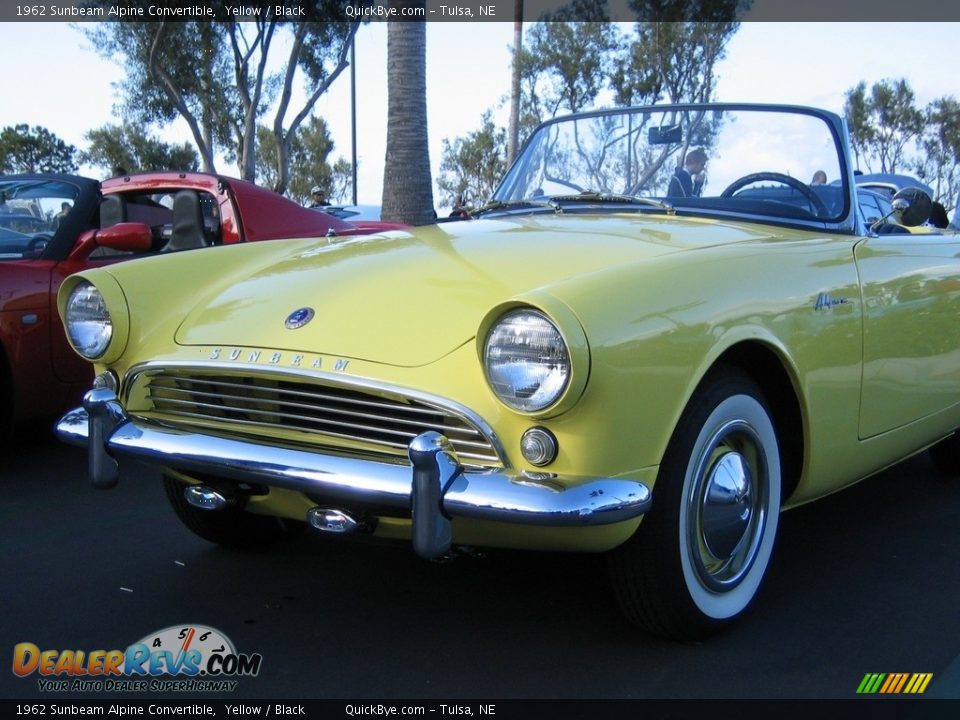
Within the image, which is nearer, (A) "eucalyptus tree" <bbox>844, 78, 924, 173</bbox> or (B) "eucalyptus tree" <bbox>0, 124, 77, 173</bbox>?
(A) "eucalyptus tree" <bbox>844, 78, 924, 173</bbox>

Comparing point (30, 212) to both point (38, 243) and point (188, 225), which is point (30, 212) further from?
point (188, 225)

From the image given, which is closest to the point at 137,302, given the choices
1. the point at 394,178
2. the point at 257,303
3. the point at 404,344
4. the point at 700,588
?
the point at 257,303

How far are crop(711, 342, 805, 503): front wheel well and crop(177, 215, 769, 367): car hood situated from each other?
331 millimetres

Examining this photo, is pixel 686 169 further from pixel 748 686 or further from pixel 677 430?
pixel 748 686

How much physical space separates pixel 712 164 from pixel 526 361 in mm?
1788

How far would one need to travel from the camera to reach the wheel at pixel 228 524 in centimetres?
323

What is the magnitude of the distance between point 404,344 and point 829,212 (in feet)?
5.76

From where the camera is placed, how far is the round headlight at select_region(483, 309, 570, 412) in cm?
220

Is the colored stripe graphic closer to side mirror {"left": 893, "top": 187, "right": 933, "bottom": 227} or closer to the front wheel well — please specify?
the front wheel well

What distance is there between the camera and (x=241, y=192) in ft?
16.9

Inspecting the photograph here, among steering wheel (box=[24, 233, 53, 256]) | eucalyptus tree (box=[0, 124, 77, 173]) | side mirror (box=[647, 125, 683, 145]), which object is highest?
side mirror (box=[647, 125, 683, 145])

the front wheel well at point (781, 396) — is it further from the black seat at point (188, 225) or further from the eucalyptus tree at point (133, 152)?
the eucalyptus tree at point (133, 152)

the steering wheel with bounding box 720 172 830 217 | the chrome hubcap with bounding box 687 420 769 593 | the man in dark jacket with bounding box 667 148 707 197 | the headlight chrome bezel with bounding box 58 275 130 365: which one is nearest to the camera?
the chrome hubcap with bounding box 687 420 769 593

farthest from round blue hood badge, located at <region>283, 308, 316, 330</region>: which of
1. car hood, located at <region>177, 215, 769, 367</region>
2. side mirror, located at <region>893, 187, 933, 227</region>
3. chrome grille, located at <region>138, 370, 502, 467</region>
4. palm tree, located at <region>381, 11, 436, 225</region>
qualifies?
palm tree, located at <region>381, 11, 436, 225</region>
